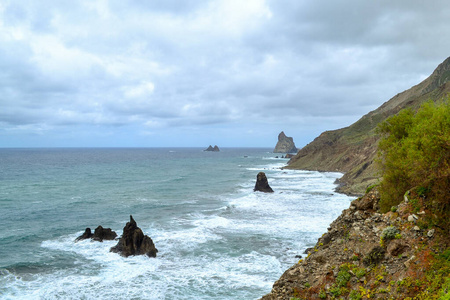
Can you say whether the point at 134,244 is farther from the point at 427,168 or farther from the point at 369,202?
the point at 427,168

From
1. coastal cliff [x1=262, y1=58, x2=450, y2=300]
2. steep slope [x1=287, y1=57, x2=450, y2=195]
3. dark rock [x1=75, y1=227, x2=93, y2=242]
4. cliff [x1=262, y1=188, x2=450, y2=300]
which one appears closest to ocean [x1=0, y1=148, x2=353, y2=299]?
dark rock [x1=75, y1=227, x2=93, y2=242]

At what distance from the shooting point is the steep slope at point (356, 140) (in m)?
98.9

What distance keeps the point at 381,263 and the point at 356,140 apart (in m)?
118

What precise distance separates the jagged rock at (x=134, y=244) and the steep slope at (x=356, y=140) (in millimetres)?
60070

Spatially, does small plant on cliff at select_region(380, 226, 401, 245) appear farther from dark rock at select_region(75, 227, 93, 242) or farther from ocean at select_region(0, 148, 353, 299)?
dark rock at select_region(75, 227, 93, 242)

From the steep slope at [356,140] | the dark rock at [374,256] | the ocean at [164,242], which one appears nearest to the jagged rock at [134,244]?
the ocean at [164,242]

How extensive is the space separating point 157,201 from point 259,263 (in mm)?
34951

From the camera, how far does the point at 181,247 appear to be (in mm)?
32625

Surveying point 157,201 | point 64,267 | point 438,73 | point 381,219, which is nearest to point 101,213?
point 157,201

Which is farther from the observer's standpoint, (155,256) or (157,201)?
(157,201)

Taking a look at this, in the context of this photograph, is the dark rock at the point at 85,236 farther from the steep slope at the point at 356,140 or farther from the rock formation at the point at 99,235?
the steep slope at the point at 356,140

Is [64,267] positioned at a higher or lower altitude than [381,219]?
lower

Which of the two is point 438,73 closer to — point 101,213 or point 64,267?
point 101,213

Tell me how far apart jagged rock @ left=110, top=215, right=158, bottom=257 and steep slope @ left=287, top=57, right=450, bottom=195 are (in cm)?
6007
